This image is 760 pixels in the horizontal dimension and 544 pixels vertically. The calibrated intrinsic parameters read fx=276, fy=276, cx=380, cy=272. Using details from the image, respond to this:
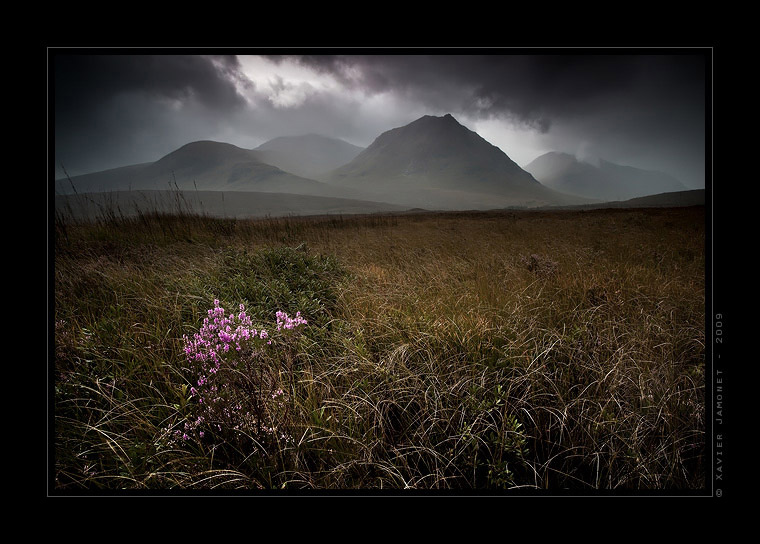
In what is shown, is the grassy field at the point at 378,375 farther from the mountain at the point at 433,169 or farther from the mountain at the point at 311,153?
the mountain at the point at 311,153

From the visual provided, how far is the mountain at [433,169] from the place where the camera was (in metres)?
146

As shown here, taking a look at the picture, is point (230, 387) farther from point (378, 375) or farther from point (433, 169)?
point (433, 169)

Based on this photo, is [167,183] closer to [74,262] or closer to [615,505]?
[74,262]

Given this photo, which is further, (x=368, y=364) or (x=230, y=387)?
(x=368, y=364)

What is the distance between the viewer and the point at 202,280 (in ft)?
8.81

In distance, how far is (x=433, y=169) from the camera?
167 m

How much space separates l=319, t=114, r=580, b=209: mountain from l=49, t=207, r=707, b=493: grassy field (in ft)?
430

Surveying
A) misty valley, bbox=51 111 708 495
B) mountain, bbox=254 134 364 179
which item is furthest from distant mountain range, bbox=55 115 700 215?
misty valley, bbox=51 111 708 495

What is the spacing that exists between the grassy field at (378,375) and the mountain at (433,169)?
430 feet

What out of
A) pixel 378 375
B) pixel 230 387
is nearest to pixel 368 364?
pixel 378 375

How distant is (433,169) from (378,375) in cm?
17963

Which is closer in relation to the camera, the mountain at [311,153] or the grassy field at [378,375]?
the grassy field at [378,375]

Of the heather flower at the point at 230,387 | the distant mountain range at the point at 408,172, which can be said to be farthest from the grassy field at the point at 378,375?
the distant mountain range at the point at 408,172
